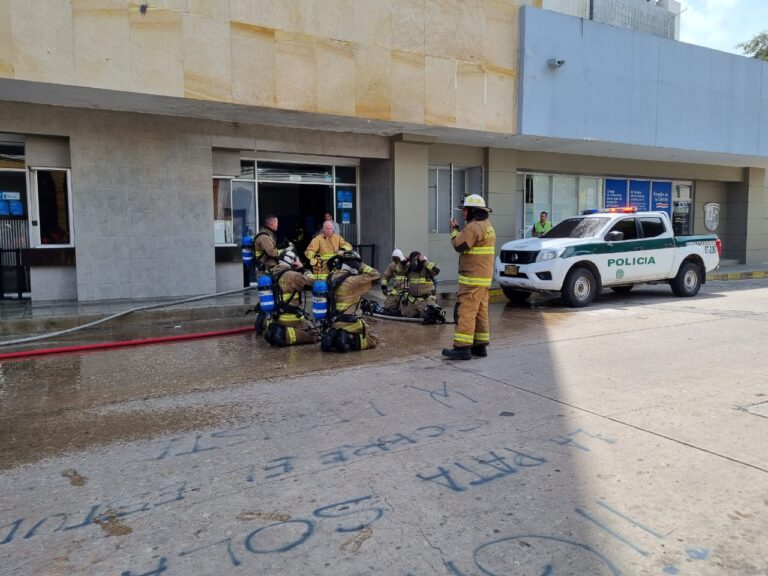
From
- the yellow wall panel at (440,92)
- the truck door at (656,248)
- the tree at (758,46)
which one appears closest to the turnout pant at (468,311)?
the yellow wall panel at (440,92)

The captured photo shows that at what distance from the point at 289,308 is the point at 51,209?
624 centimetres

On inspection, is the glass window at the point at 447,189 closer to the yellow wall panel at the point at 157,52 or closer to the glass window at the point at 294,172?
the glass window at the point at 294,172

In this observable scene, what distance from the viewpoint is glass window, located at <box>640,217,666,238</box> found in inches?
476

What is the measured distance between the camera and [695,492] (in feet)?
11.3

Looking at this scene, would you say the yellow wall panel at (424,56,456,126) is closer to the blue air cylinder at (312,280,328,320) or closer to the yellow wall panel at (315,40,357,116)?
the yellow wall panel at (315,40,357,116)

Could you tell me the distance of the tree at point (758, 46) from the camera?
31562 mm

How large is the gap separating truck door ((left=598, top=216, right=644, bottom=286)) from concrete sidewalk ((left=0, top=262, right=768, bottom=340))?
7.17m

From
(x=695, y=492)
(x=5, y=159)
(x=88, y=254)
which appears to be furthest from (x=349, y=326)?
(x=5, y=159)

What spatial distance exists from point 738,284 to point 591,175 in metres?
5.36

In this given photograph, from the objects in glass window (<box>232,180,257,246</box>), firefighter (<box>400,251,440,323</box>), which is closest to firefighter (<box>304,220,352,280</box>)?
firefighter (<box>400,251,440,323</box>)

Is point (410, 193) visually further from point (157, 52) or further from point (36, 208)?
point (36, 208)

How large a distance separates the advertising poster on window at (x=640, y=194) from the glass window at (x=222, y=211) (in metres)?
13.9

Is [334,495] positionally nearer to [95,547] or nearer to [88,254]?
[95,547]

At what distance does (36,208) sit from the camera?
10891 mm
